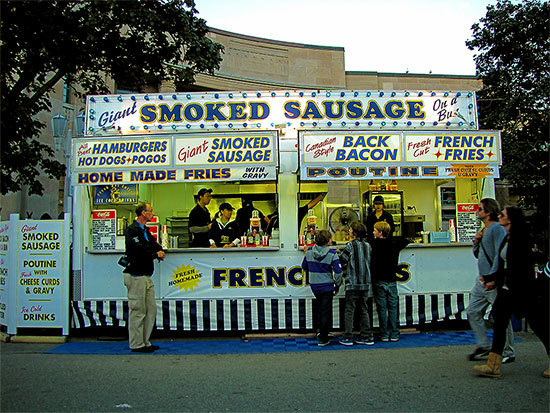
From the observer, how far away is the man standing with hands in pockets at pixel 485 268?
5.59 metres

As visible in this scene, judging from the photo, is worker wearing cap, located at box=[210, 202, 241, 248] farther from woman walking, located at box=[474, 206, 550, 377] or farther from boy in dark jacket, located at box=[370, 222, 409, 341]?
woman walking, located at box=[474, 206, 550, 377]

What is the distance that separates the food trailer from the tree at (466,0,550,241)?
8.43 meters

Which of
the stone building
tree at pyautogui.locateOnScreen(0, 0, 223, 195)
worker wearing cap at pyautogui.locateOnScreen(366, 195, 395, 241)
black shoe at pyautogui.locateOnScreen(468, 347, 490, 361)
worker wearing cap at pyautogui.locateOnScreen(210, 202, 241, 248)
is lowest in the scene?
black shoe at pyautogui.locateOnScreen(468, 347, 490, 361)

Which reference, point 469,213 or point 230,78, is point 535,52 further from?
point 230,78

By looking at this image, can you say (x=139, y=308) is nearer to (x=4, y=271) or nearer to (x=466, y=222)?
(x=4, y=271)

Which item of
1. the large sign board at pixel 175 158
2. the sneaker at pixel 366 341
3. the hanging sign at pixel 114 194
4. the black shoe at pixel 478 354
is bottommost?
the sneaker at pixel 366 341

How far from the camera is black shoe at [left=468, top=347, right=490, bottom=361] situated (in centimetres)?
589

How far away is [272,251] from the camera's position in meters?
7.99

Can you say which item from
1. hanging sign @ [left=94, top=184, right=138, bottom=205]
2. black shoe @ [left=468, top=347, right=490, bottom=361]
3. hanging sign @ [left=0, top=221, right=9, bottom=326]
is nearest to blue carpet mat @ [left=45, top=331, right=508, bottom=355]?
black shoe @ [left=468, top=347, right=490, bottom=361]

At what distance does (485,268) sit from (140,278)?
4425 millimetres

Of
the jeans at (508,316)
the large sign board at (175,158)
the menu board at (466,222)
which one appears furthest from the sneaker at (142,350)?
the menu board at (466,222)

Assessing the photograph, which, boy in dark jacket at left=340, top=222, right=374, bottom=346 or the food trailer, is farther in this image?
the food trailer

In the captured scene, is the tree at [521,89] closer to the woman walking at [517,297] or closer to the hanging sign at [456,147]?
the hanging sign at [456,147]

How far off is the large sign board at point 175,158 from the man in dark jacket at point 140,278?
1038mm
